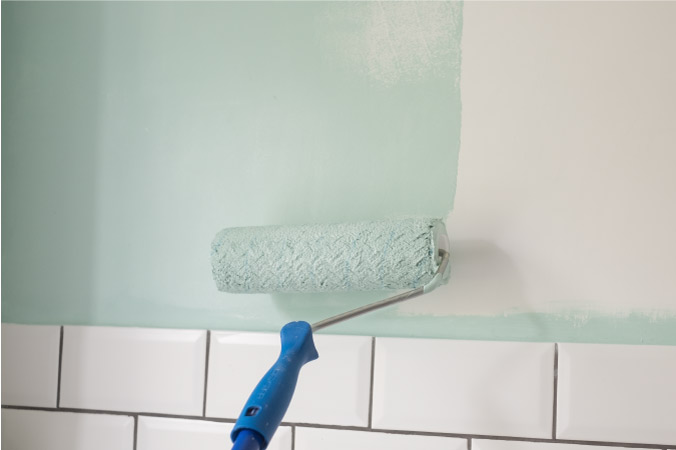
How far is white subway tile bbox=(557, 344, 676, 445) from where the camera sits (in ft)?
2.64

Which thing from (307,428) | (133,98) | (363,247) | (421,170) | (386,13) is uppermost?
(386,13)

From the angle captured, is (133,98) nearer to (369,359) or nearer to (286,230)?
(286,230)

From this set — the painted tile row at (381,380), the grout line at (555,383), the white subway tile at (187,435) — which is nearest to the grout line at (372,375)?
the painted tile row at (381,380)

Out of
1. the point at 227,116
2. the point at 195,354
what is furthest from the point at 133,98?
the point at 195,354

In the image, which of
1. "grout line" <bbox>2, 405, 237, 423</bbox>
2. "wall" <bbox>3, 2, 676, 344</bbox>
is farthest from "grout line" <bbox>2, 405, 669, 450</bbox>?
"wall" <bbox>3, 2, 676, 344</bbox>

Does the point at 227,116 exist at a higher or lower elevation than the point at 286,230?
higher

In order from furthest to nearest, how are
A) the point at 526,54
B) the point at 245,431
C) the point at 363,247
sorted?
the point at 526,54 < the point at 363,247 < the point at 245,431

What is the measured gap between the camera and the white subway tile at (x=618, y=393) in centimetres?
81

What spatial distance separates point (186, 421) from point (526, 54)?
639 mm

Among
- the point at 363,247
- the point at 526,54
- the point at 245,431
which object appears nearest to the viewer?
the point at 245,431

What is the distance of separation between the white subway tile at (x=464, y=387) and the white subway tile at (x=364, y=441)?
12 mm

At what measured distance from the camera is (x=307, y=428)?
0.87 metres

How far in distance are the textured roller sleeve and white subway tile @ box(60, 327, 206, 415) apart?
14cm

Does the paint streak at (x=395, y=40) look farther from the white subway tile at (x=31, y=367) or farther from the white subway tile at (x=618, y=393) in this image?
the white subway tile at (x=31, y=367)
